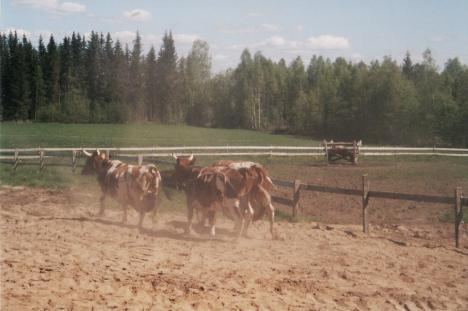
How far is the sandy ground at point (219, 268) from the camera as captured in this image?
6.46 meters

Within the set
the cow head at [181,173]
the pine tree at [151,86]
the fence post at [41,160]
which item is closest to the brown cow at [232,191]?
the cow head at [181,173]

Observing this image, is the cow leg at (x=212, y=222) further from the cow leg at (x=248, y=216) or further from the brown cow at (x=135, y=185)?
the brown cow at (x=135, y=185)

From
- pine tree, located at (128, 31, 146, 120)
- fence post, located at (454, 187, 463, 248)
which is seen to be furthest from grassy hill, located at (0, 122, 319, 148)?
fence post, located at (454, 187, 463, 248)

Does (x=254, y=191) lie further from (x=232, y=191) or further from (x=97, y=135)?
(x=97, y=135)

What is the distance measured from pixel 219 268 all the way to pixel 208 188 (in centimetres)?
351

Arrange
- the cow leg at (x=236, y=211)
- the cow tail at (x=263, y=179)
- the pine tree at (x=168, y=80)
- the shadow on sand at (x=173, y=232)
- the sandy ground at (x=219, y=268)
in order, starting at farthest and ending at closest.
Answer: the pine tree at (x=168, y=80) < the cow tail at (x=263, y=179) < the cow leg at (x=236, y=211) < the shadow on sand at (x=173, y=232) < the sandy ground at (x=219, y=268)

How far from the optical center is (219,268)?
8.08 metres

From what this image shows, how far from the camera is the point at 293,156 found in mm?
33344

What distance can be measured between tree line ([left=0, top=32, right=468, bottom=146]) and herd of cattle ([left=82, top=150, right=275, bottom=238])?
2942 centimetres

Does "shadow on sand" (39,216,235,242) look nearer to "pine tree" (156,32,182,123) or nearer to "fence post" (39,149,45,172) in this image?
"fence post" (39,149,45,172)

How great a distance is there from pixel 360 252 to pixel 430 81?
50857 mm

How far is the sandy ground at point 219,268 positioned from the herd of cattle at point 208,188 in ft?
1.62

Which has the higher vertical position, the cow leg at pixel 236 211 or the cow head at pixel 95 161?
the cow head at pixel 95 161

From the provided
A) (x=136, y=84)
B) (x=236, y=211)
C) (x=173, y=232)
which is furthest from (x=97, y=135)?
(x=236, y=211)
